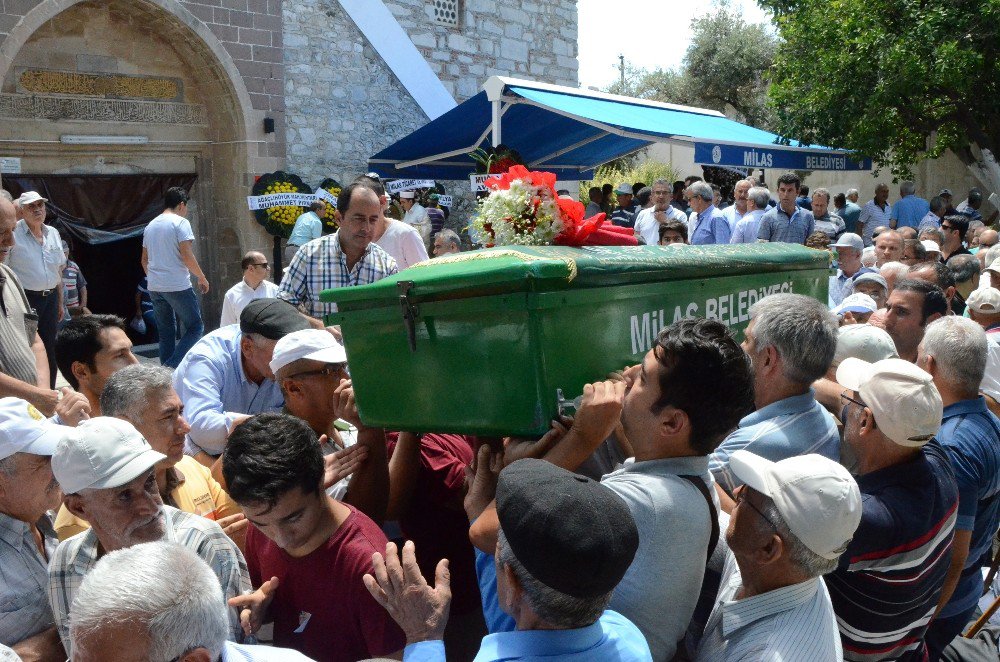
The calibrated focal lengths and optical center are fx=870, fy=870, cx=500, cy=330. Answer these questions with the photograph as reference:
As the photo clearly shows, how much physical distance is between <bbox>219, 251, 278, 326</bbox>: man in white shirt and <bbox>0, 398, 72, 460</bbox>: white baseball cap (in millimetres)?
3951

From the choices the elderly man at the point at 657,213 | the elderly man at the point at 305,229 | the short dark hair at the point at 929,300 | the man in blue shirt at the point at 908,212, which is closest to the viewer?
the short dark hair at the point at 929,300

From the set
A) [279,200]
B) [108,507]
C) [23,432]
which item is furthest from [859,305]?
[279,200]

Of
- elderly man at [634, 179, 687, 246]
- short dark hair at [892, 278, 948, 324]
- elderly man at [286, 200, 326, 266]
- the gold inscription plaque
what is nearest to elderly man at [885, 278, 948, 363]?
short dark hair at [892, 278, 948, 324]

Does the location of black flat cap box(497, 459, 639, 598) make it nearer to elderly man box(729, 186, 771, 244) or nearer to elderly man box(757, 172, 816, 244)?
elderly man box(757, 172, 816, 244)

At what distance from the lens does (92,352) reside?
3.49m

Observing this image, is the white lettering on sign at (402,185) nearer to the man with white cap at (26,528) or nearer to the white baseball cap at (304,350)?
the white baseball cap at (304,350)

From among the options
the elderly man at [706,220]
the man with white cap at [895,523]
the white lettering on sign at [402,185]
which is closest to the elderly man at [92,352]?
the man with white cap at [895,523]

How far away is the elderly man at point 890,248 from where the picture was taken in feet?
22.0

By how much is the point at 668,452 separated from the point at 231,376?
216 centimetres

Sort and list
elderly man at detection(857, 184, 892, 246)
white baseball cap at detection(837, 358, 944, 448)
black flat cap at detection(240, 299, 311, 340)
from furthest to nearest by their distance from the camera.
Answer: elderly man at detection(857, 184, 892, 246) < black flat cap at detection(240, 299, 311, 340) < white baseball cap at detection(837, 358, 944, 448)

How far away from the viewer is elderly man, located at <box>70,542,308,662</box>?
159 cm

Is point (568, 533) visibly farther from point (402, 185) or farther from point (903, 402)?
point (402, 185)

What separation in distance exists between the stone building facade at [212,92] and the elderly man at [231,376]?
7650mm

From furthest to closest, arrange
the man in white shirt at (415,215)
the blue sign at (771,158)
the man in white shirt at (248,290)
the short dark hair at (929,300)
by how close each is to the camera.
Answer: the man in white shirt at (415,215)
the blue sign at (771,158)
the man in white shirt at (248,290)
the short dark hair at (929,300)
